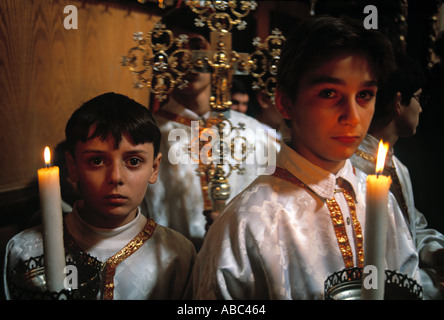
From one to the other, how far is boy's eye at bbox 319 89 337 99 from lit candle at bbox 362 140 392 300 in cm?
26

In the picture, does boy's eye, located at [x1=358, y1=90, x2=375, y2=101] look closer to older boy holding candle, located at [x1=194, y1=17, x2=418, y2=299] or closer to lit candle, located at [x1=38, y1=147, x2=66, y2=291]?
older boy holding candle, located at [x1=194, y1=17, x2=418, y2=299]

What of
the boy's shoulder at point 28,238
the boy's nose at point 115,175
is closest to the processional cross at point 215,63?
the boy's nose at point 115,175

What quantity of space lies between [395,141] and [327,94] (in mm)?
399

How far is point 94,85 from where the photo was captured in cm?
108

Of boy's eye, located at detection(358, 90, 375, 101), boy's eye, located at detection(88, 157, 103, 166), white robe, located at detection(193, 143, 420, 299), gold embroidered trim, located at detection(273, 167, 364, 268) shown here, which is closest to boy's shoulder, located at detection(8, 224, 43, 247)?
boy's eye, located at detection(88, 157, 103, 166)

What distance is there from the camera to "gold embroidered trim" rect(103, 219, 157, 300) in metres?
0.88

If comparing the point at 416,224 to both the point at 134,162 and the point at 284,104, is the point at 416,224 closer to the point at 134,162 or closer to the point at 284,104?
the point at 284,104

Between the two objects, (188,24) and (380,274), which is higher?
(188,24)

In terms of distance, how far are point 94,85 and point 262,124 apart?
22.6 inches

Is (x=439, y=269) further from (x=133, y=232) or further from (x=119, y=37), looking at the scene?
(x=119, y=37)

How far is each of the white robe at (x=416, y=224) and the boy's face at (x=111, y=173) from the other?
1.85ft

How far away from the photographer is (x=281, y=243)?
2.92 feet

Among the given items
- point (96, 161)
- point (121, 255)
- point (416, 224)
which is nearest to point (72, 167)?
point (96, 161)
